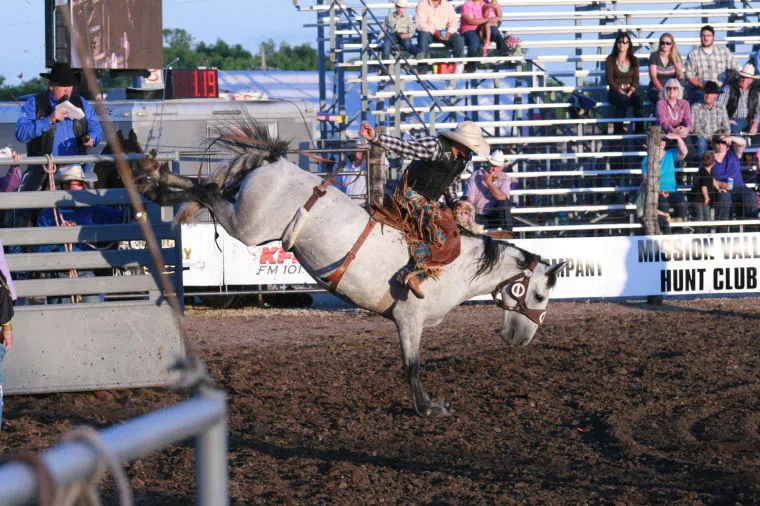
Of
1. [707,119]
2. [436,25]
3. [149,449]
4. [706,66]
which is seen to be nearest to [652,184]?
→ [707,119]

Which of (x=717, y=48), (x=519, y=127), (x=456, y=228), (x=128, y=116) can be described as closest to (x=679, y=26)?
(x=717, y=48)

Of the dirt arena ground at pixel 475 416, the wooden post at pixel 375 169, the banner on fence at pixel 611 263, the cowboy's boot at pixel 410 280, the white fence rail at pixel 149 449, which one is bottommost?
the dirt arena ground at pixel 475 416

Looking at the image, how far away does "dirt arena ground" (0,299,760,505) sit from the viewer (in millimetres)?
5621

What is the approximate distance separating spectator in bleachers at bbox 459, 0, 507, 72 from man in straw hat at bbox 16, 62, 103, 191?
32.7 ft

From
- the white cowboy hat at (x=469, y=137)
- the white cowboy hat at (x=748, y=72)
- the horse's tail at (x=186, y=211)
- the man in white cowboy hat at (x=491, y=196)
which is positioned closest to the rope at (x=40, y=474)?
the horse's tail at (x=186, y=211)

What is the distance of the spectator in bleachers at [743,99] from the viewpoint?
16.1 m

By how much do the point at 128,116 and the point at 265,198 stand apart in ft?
29.6

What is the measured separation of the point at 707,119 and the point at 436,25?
16.0ft

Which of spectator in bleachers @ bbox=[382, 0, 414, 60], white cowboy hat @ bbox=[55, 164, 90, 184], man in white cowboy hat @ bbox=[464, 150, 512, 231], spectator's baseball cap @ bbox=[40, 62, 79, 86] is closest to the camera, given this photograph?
white cowboy hat @ bbox=[55, 164, 90, 184]

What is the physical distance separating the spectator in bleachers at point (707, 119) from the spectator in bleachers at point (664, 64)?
31.9 inches

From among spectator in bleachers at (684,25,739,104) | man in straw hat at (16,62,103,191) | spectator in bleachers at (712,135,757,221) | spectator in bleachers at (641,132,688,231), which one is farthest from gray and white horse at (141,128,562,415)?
spectator in bleachers at (684,25,739,104)

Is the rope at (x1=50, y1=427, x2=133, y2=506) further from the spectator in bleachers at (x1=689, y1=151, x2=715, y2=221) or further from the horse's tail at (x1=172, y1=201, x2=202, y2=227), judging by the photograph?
the spectator in bleachers at (x1=689, y1=151, x2=715, y2=221)

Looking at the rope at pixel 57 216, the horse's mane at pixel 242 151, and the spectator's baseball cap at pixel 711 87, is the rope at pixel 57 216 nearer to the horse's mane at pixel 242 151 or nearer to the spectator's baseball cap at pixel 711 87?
the horse's mane at pixel 242 151

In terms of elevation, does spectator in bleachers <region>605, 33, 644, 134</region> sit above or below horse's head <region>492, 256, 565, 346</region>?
above
